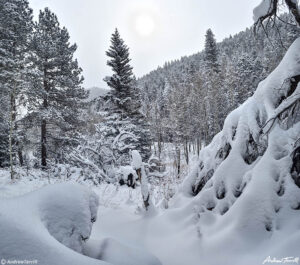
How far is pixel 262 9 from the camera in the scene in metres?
3.22

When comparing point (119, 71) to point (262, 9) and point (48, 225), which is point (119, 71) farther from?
point (48, 225)

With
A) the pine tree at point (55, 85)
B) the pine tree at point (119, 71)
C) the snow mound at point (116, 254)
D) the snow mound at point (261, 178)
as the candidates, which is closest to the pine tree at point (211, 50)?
the pine tree at point (119, 71)

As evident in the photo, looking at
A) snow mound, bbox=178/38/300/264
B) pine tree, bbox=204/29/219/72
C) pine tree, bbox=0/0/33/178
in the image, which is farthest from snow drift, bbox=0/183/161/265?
pine tree, bbox=204/29/219/72

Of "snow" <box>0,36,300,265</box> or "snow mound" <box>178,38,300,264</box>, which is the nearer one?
"snow" <box>0,36,300,265</box>

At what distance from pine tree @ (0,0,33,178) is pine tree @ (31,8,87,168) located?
0.74 metres

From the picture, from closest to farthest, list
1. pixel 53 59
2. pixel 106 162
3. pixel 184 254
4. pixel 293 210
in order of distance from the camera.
Answer: pixel 293 210, pixel 184 254, pixel 106 162, pixel 53 59

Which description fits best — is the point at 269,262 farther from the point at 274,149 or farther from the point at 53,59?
the point at 53,59

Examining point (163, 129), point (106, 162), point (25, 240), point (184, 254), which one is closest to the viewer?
point (25, 240)

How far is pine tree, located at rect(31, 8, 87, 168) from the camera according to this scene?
14359 mm

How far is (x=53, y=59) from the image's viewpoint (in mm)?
15445

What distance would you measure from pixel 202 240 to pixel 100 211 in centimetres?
263

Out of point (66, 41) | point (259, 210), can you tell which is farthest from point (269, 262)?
point (66, 41)

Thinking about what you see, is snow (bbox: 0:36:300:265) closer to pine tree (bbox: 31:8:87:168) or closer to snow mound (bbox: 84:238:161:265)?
snow mound (bbox: 84:238:161:265)

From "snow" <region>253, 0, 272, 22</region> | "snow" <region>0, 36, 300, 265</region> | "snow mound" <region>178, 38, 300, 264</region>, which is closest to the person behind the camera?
"snow" <region>0, 36, 300, 265</region>
